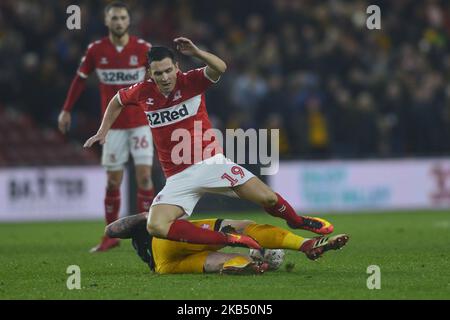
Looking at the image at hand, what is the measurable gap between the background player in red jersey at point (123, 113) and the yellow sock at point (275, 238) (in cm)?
324

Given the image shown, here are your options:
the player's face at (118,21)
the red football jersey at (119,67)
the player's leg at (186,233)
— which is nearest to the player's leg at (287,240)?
the player's leg at (186,233)

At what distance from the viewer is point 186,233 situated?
855 cm

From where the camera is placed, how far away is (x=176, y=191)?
9.00 m

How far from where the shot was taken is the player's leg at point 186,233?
8.42 m

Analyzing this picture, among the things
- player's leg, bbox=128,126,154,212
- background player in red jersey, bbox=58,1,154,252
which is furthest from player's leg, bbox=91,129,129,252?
player's leg, bbox=128,126,154,212

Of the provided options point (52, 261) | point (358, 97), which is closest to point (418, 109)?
point (358, 97)

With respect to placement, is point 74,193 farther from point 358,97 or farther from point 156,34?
point 358,97

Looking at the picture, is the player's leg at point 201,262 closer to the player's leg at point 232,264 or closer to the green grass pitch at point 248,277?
the player's leg at point 232,264

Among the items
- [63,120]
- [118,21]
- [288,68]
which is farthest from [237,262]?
[288,68]

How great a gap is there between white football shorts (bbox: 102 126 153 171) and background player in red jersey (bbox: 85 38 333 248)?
8.18ft

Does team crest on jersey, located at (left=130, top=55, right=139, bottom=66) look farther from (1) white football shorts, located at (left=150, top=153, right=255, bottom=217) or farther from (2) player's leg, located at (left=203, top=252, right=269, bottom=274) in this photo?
(2) player's leg, located at (left=203, top=252, right=269, bottom=274)

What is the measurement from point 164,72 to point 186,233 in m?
1.47

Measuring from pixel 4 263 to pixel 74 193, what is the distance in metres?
7.90

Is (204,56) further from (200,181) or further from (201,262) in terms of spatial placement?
(201,262)
